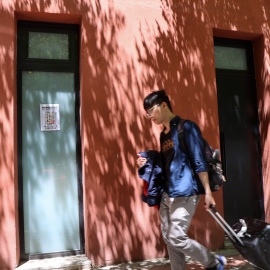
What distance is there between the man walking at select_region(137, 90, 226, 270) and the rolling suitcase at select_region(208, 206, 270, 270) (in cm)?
26

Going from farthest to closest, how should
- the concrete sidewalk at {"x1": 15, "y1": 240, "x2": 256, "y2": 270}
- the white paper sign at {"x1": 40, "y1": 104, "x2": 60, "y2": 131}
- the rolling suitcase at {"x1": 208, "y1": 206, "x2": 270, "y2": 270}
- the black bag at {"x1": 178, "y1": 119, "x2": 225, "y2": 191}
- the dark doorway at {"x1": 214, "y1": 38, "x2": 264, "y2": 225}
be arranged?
the dark doorway at {"x1": 214, "y1": 38, "x2": 264, "y2": 225} → the white paper sign at {"x1": 40, "y1": 104, "x2": 60, "y2": 131} → the concrete sidewalk at {"x1": 15, "y1": 240, "x2": 256, "y2": 270} → the black bag at {"x1": 178, "y1": 119, "x2": 225, "y2": 191} → the rolling suitcase at {"x1": 208, "y1": 206, "x2": 270, "y2": 270}

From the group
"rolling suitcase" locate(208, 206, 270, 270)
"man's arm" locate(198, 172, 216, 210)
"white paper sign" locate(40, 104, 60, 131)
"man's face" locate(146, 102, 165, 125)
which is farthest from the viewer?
"white paper sign" locate(40, 104, 60, 131)

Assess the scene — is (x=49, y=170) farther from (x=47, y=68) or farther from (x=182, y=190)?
(x=182, y=190)

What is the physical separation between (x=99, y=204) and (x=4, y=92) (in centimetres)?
216

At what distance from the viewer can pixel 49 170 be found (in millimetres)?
5047

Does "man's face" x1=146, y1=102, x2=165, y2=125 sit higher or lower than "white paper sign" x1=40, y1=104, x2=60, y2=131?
lower

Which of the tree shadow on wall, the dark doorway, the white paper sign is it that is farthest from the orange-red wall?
the dark doorway

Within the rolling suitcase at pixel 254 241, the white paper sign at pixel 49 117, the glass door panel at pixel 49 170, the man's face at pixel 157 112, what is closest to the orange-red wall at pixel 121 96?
the glass door panel at pixel 49 170

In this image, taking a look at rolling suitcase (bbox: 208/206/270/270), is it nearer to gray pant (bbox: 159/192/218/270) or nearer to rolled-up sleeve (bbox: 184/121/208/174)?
gray pant (bbox: 159/192/218/270)

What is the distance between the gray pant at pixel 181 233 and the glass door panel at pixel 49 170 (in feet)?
6.84

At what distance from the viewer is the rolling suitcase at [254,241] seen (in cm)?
309

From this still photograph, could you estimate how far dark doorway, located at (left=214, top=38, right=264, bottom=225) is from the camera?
607 cm

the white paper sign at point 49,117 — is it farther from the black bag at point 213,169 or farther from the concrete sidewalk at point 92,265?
the black bag at point 213,169

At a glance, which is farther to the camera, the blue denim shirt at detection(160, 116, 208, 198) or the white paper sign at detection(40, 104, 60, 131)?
the white paper sign at detection(40, 104, 60, 131)
